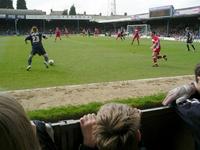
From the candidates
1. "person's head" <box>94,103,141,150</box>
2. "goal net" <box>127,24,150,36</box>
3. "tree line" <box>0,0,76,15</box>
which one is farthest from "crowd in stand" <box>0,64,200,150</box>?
"tree line" <box>0,0,76,15</box>

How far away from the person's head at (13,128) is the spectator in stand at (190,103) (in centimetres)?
233

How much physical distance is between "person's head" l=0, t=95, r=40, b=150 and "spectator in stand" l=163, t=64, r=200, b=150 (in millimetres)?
2330

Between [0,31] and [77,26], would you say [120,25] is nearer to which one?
[77,26]

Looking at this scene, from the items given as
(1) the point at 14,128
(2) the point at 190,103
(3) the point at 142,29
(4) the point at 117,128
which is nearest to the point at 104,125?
(4) the point at 117,128

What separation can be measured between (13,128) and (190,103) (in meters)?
2.54

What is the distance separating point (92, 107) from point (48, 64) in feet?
41.8

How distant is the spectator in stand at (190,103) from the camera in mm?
3649

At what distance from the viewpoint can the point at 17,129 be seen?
1.49m

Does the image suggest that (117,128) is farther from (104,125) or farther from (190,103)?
(190,103)

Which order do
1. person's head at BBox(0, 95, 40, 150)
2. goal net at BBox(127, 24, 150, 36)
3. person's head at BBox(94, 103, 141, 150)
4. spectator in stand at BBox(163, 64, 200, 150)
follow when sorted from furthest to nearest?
goal net at BBox(127, 24, 150, 36) → spectator in stand at BBox(163, 64, 200, 150) → person's head at BBox(94, 103, 141, 150) → person's head at BBox(0, 95, 40, 150)

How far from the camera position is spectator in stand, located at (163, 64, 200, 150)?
3649mm

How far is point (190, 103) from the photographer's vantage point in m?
3.73

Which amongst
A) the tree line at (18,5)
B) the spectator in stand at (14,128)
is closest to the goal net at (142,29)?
the tree line at (18,5)

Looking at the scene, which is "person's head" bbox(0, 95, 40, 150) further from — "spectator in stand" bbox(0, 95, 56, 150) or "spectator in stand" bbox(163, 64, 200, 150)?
"spectator in stand" bbox(163, 64, 200, 150)
